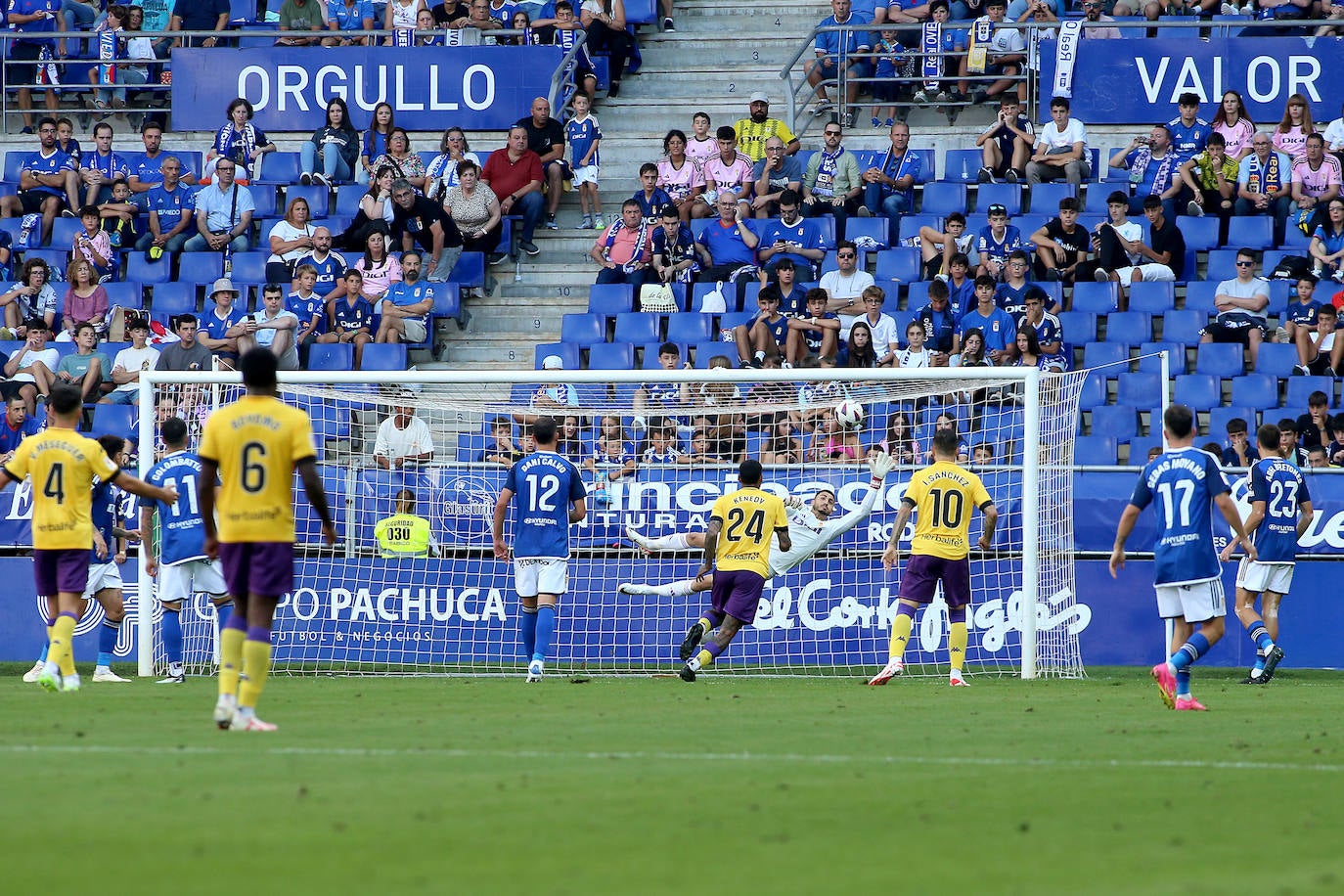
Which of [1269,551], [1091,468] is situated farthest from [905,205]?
[1269,551]

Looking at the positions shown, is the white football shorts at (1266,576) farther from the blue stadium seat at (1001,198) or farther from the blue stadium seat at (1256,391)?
the blue stadium seat at (1001,198)

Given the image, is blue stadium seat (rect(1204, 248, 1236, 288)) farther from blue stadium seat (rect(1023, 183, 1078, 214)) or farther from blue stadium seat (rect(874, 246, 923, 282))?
blue stadium seat (rect(874, 246, 923, 282))

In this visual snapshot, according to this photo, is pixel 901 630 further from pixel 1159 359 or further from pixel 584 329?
pixel 584 329

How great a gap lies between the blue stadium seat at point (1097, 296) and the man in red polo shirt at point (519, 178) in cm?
706

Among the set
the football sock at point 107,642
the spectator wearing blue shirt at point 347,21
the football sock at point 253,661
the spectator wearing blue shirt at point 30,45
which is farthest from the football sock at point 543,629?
the spectator wearing blue shirt at point 30,45

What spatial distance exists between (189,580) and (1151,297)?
1137 cm

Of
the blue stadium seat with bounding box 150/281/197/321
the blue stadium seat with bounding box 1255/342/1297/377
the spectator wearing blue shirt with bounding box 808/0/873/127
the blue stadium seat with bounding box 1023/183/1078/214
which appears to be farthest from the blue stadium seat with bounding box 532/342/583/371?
the blue stadium seat with bounding box 1255/342/1297/377

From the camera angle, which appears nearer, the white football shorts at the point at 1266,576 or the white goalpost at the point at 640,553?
the white football shorts at the point at 1266,576

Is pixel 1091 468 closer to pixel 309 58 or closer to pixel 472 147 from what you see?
pixel 472 147

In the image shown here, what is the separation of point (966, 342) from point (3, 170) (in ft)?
45.5

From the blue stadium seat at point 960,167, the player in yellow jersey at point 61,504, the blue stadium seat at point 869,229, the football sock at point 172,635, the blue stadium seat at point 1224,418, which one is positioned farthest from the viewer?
the blue stadium seat at point 960,167

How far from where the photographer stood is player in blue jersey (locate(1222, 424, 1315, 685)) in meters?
15.1

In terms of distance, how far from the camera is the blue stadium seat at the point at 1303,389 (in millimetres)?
18812

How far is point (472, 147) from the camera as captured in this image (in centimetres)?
2495
